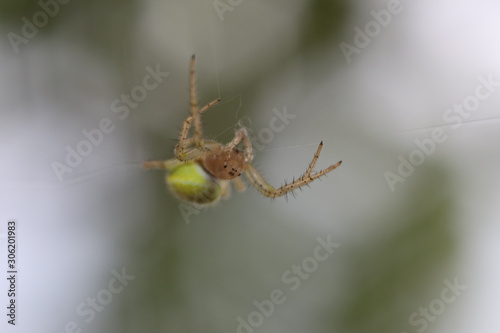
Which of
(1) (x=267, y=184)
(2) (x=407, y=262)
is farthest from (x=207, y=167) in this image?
(2) (x=407, y=262)

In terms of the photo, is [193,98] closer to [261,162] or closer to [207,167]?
[207,167]

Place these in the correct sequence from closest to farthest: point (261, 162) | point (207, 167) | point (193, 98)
→ point (193, 98) → point (207, 167) → point (261, 162)

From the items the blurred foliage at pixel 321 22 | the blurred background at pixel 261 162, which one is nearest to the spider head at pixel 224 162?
the blurred background at pixel 261 162

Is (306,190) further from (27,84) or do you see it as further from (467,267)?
(27,84)

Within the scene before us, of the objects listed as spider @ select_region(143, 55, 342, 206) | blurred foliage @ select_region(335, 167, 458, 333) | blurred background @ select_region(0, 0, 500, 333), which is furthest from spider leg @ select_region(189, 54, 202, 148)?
blurred foliage @ select_region(335, 167, 458, 333)

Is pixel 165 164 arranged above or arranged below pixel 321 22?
below
